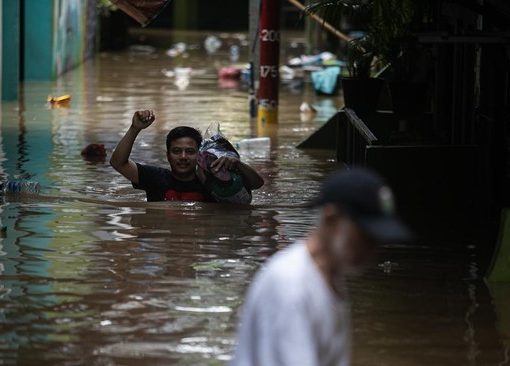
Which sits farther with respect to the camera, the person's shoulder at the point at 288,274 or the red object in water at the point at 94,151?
the red object in water at the point at 94,151

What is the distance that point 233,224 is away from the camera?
34.3 ft

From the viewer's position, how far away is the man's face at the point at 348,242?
12.1 ft

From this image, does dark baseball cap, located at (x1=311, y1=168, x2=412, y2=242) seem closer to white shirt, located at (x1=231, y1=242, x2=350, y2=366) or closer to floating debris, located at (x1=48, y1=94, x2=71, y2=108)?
white shirt, located at (x1=231, y1=242, x2=350, y2=366)

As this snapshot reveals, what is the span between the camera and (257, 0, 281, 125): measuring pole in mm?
19172

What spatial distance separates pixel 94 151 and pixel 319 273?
1138cm

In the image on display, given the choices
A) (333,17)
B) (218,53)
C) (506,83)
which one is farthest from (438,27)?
(218,53)

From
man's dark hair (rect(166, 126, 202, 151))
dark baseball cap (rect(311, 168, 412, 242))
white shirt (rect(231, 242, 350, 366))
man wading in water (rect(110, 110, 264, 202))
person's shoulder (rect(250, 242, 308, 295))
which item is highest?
dark baseball cap (rect(311, 168, 412, 242))

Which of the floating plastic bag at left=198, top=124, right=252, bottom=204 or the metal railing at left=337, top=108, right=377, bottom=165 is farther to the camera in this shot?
the metal railing at left=337, top=108, right=377, bottom=165

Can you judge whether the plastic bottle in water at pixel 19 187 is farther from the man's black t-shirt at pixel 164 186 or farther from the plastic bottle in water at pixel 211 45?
the plastic bottle in water at pixel 211 45

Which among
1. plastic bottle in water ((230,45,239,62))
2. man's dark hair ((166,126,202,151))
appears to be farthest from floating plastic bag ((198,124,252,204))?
plastic bottle in water ((230,45,239,62))

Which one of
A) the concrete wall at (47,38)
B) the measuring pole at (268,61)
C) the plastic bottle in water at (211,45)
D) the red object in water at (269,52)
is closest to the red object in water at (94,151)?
the measuring pole at (268,61)

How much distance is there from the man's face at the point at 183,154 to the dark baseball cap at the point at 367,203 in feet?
20.5

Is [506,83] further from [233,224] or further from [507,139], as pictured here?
[233,224]

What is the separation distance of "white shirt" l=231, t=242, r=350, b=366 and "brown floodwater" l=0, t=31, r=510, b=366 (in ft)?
9.53
